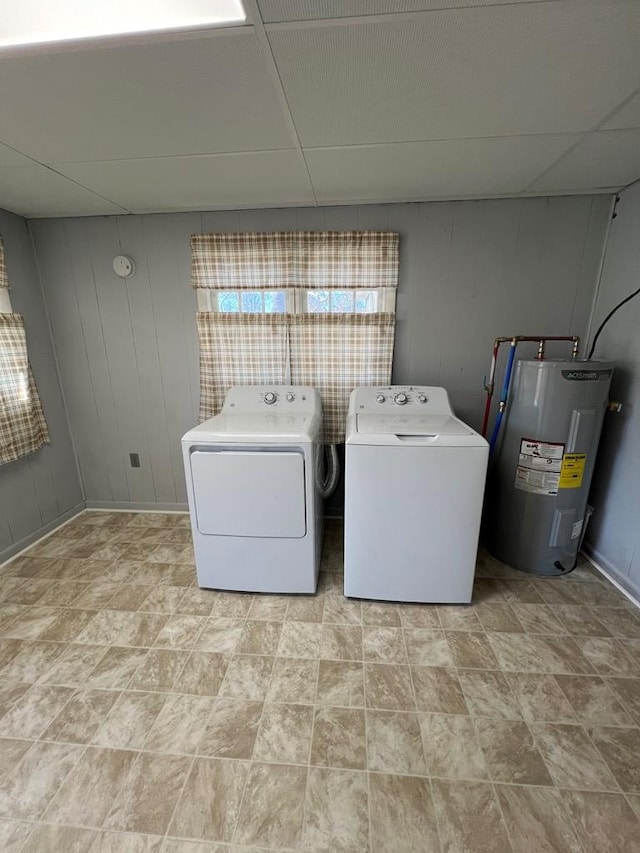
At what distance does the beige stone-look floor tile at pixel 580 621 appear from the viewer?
1628 millimetres

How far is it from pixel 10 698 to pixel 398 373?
8.39ft

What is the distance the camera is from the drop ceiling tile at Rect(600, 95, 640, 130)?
48.9 inches

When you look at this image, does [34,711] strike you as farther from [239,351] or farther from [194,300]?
[194,300]

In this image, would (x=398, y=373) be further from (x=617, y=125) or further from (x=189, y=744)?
(x=189, y=744)

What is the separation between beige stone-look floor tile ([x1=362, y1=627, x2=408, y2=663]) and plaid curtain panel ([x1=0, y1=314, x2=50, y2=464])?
8.07 feet

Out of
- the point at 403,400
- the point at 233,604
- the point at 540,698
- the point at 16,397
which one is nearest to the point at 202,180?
the point at 403,400

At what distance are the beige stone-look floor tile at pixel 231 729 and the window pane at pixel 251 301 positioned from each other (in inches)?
85.2

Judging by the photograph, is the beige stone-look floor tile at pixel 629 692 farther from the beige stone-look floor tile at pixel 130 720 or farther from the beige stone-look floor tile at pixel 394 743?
the beige stone-look floor tile at pixel 130 720

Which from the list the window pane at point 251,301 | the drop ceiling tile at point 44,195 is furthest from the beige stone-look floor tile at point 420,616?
the drop ceiling tile at point 44,195

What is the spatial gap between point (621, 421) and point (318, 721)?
219cm

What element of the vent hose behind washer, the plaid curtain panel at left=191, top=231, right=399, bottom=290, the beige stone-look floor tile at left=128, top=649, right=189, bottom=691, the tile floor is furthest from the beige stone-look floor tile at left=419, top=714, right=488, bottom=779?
the plaid curtain panel at left=191, top=231, right=399, bottom=290

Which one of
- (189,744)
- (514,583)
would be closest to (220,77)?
(189,744)

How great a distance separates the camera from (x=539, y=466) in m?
1.89

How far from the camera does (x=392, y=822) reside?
Result: 990 mm
